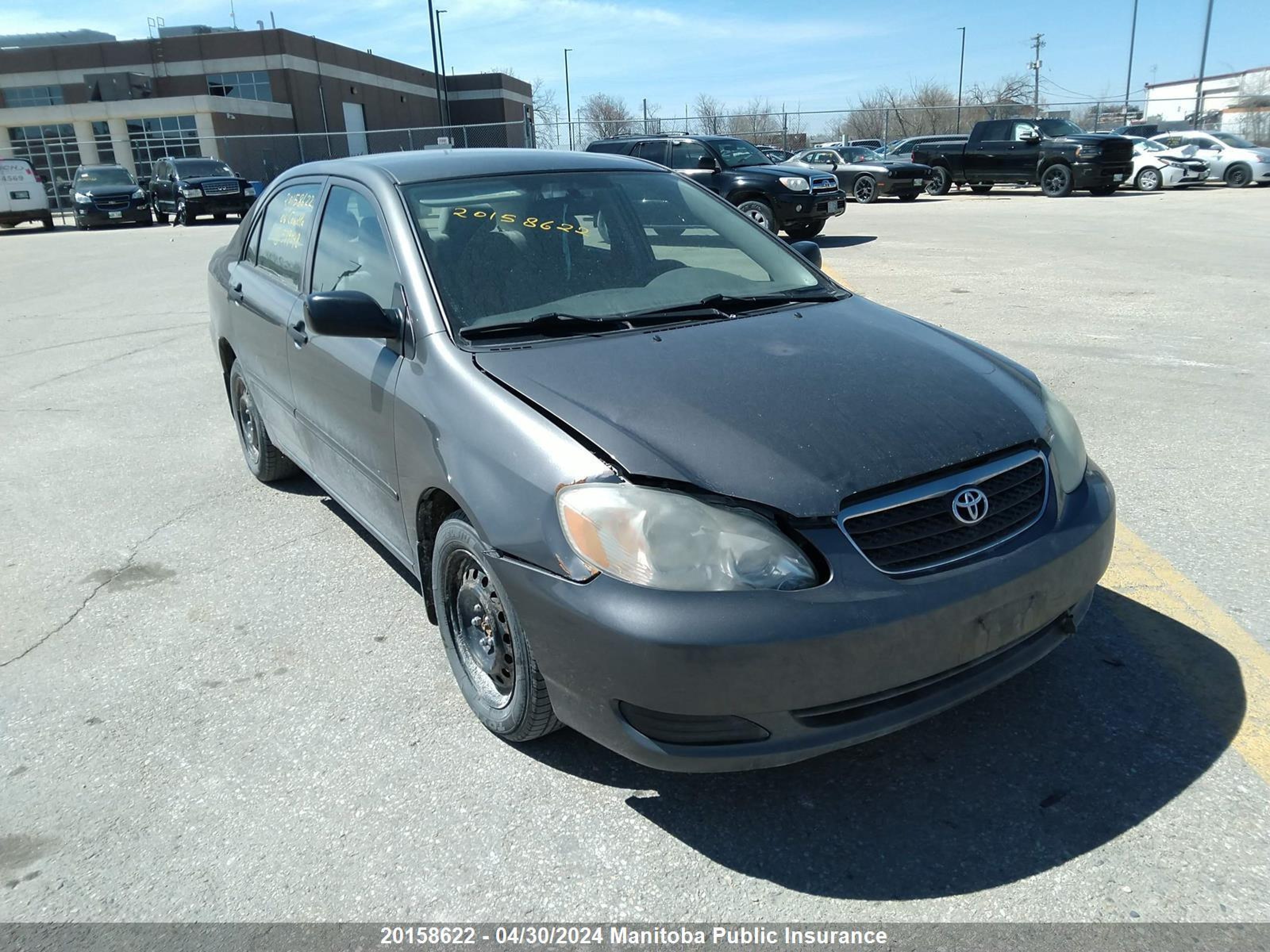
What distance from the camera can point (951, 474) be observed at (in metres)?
2.52

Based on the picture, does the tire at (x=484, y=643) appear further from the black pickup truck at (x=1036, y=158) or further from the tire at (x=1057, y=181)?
the tire at (x=1057, y=181)

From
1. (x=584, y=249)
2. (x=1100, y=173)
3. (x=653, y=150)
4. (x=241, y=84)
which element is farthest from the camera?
(x=241, y=84)

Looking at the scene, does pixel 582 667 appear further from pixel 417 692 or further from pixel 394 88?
pixel 394 88

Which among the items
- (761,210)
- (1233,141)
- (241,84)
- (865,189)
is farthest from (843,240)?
(241,84)

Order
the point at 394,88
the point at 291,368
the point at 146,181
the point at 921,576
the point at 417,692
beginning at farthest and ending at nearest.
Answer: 1. the point at 394,88
2. the point at 146,181
3. the point at 291,368
4. the point at 417,692
5. the point at 921,576

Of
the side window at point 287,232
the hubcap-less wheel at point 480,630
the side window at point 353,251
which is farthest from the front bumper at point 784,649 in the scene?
the side window at point 287,232

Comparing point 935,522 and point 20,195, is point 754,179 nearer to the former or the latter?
point 935,522

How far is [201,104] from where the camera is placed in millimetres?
48062

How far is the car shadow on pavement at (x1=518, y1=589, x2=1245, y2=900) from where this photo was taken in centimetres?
238

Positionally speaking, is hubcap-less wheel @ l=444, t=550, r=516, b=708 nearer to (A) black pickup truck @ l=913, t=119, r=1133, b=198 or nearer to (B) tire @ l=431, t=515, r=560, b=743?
(B) tire @ l=431, t=515, r=560, b=743

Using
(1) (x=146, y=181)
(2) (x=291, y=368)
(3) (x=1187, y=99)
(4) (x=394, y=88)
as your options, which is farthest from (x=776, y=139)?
(2) (x=291, y=368)

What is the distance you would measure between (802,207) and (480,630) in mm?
12909

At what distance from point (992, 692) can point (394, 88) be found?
7701 cm

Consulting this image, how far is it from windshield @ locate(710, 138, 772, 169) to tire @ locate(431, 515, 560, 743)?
1361cm
